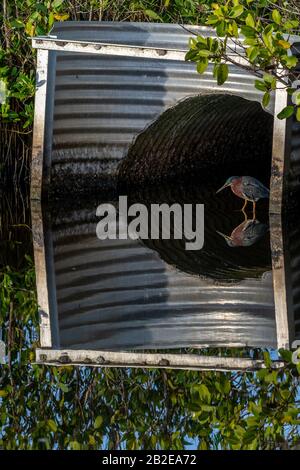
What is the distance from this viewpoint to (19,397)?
7328 mm

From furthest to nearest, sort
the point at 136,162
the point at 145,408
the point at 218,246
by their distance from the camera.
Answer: the point at 136,162 < the point at 218,246 < the point at 145,408

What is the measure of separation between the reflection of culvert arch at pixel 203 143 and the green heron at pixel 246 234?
6.37ft

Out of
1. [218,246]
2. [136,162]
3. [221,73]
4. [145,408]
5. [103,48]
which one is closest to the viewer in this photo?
[145,408]

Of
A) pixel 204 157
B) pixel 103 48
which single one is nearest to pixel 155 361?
pixel 103 48

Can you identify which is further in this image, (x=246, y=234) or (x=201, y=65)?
(x=246, y=234)

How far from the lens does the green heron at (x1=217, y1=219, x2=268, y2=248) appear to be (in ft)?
39.1

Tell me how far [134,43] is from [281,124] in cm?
228

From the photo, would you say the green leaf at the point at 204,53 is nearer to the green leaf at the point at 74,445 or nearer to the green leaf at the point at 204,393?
the green leaf at the point at 204,393

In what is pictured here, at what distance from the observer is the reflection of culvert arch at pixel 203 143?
14.7 metres

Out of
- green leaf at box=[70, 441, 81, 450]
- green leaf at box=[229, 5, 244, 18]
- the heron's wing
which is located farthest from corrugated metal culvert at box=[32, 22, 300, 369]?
green leaf at box=[229, 5, 244, 18]

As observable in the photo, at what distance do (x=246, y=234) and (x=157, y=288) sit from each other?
7.87 ft

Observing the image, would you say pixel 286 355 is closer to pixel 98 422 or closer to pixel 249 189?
pixel 98 422

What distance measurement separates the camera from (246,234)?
12375 mm

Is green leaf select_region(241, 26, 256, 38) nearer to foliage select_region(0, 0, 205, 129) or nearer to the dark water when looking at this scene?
the dark water
